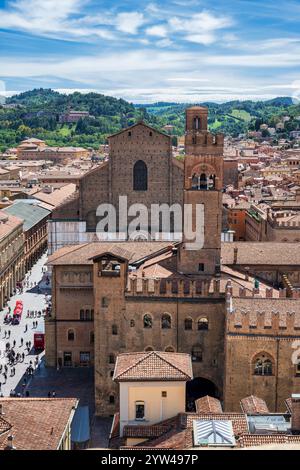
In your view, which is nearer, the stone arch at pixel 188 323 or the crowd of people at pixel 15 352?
the stone arch at pixel 188 323

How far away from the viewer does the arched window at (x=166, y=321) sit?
107 feet

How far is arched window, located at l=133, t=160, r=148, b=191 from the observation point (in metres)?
58.1

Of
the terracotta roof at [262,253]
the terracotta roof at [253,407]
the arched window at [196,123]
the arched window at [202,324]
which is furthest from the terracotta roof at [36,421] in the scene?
the arched window at [196,123]

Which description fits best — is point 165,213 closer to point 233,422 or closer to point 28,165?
point 233,422

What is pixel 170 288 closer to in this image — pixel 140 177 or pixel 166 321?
pixel 166 321

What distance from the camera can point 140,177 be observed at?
5831 cm

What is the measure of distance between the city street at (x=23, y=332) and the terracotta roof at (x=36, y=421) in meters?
14.6

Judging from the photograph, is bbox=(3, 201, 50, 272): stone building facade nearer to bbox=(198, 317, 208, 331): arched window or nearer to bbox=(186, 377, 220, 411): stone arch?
bbox=(186, 377, 220, 411): stone arch

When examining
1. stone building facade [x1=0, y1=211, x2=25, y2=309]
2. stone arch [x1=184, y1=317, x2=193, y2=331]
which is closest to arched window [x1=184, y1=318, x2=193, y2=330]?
stone arch [x1=184, y1=317, x2=193, y2=331]

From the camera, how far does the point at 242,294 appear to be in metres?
31.7

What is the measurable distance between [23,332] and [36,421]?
89.1 feet

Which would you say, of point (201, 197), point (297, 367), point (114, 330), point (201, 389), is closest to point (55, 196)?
point (201, 197)

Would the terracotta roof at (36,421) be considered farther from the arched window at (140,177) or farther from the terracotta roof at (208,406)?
the arched window at (140,177)
